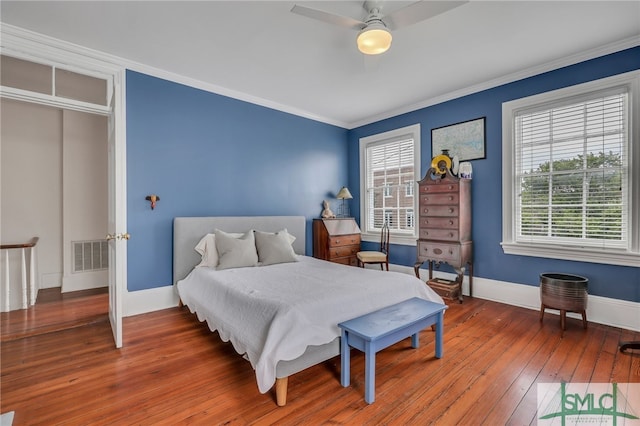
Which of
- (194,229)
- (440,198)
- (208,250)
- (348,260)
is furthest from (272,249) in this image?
(440,198)

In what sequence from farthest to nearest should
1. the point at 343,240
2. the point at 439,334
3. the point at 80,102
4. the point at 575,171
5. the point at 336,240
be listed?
the point at 343,240, the point at 336,240, the point at 575,171, the point at 80,102, the point at 439,334

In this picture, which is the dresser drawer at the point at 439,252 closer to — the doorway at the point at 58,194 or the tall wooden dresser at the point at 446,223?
the tall wooden dresser at the point at 446,223

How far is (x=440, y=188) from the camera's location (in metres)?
3.98

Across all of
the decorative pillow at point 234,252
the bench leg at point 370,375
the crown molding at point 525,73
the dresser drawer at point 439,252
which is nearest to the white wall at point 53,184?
the decorative pillow at point 234,252

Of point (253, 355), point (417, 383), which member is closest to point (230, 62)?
point (253, 355)

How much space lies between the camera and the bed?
1.84 meters

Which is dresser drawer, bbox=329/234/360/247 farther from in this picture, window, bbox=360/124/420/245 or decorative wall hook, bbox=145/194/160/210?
decorative wall hook, bbox=145/194/160/210

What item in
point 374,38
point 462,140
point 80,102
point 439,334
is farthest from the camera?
point 462,140

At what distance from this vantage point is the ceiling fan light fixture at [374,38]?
2.17 metres

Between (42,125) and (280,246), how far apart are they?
13.0 ft

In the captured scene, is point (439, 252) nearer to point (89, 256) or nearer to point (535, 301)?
point (535, 301)

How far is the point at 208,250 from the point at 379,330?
236 centimetres

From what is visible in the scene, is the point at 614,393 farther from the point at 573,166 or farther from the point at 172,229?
the point at 172,229

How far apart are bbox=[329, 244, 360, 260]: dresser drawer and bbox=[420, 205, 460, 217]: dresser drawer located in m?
1.36
